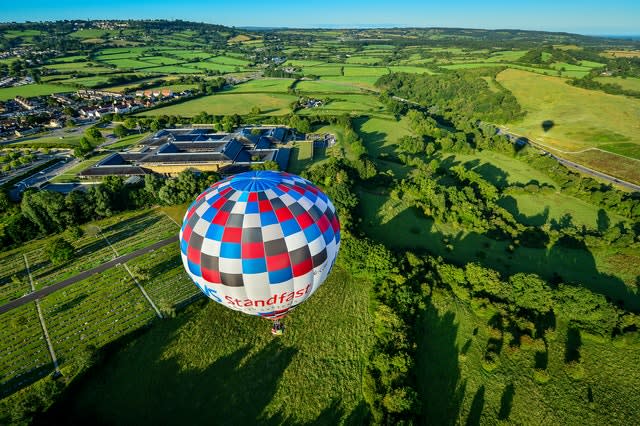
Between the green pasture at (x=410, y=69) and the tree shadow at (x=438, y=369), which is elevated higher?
the green pasture at (x=410, y=69)

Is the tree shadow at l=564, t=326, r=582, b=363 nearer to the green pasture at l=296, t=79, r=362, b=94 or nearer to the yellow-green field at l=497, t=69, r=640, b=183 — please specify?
the yellow-green field at l=497, t=69, r=640, b=183

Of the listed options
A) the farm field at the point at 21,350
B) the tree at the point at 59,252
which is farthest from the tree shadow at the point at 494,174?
the farm field at the point at 21,350

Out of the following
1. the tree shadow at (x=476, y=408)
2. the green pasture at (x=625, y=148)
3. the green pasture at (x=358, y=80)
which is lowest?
the tree shadow at (x=476, y=408)

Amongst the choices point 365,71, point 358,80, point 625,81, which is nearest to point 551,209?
point 625,81

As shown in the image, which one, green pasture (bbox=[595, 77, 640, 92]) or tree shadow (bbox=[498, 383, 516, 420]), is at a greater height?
A: green pasture (bbox=[595, 77, 640, 92])

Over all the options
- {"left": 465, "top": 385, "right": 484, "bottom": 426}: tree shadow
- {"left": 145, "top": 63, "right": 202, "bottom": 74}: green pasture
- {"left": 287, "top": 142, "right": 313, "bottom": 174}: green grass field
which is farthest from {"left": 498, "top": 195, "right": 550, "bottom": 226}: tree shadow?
{"left": 145, "top": 63, "right": 202, "bottom": 74}: green pasture

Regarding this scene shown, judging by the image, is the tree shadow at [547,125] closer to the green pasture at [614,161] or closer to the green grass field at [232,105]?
the green pasture at [614,161]

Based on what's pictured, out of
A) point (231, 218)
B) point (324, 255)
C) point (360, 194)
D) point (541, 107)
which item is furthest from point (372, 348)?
point (541, 107)
